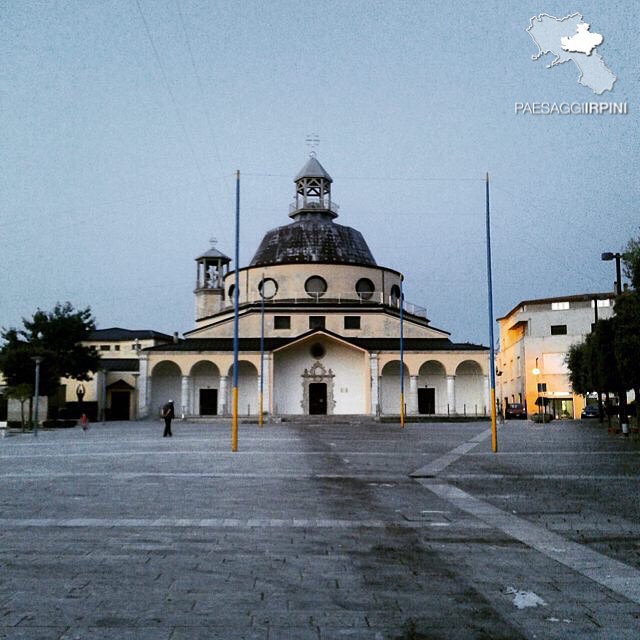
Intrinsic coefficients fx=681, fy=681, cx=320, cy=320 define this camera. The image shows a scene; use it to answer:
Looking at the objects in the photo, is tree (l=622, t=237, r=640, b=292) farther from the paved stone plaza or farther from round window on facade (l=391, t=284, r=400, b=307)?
round window on facade (l=391, t=284, r=400, b=307)

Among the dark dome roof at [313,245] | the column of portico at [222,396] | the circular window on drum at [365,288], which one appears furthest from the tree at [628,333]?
the dark dome roof at [313,245]

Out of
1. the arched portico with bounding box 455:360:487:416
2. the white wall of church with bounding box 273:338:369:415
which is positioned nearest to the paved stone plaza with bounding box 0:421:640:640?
the white wall of church with bounding box 273:338:369:415

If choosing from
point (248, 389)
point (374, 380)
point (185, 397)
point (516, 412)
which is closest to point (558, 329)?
point (516, 412)

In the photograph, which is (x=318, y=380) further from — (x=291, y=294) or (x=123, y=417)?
(x=123, y=417)

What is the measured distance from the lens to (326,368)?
55688 millimetres

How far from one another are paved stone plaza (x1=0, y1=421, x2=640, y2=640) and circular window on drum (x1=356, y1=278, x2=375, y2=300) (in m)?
45.4

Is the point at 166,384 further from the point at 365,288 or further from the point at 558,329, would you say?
the point at 558,329

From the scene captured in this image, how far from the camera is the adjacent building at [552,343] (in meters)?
73.7

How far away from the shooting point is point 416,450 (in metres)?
21.1

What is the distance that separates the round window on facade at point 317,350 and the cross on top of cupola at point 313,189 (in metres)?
16.1

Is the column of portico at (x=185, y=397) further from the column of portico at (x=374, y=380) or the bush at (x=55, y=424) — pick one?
the column of portico at (x=374, y=380)

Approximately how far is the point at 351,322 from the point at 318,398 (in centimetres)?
713

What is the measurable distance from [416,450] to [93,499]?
12.5 meters

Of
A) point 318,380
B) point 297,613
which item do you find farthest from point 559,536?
point 318,380
